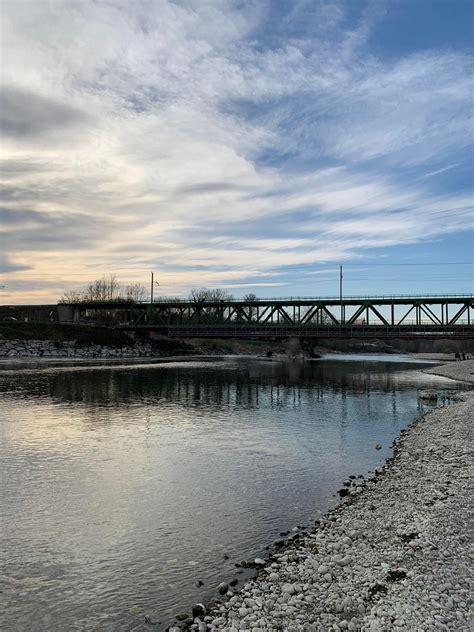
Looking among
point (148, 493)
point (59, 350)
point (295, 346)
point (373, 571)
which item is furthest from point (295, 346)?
point (373, 571)

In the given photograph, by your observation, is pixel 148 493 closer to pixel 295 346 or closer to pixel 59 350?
pixel 59 350

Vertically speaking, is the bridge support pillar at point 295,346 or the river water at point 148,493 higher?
the bridge support pillar at point 295,346

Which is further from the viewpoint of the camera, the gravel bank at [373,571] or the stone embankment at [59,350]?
the stone embankment at [59,350]

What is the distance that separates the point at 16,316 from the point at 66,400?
375 ft

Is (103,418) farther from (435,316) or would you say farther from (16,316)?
(16,316)

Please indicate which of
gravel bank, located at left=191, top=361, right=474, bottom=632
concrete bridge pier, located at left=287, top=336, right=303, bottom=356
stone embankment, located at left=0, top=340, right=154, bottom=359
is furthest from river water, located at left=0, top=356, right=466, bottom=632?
concrete bridge pier, located at left=287, top=336, right=303, bottom=356

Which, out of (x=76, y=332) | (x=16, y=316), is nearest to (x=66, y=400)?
(x=76, y=332)

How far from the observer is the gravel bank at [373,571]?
773 centimetres

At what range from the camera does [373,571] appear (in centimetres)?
948

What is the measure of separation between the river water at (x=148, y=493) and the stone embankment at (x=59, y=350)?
65653mm

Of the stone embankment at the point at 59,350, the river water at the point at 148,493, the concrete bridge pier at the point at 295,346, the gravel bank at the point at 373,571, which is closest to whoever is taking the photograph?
the gravel bank at the point at 373,571

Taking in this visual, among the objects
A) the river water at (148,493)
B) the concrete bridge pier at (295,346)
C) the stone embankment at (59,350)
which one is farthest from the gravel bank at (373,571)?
the concrete bridge pier at (295,346)

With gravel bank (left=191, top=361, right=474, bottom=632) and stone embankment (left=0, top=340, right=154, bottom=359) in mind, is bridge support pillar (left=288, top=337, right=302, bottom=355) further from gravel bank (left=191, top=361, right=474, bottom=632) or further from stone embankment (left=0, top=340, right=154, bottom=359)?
gravel bank (left=191, top=361, right=474, bottom=632)

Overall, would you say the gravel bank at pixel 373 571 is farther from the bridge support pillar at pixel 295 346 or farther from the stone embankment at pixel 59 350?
the bridge support pillar at pixel 295 346
